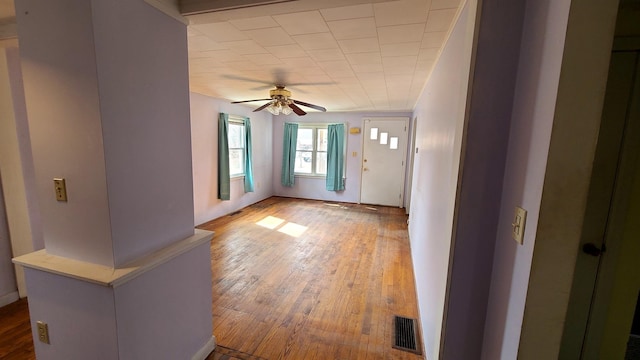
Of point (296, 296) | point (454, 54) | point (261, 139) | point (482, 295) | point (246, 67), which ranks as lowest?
point (296, 296)

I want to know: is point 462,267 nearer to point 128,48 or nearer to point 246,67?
point 128,48

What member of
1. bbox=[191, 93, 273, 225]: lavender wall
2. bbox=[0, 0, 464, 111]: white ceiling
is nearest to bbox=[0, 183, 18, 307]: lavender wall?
bbox=[0, 0, 464, 111]: white ceiling

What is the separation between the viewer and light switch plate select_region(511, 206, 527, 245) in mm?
880

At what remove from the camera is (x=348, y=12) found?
1518 millimetres

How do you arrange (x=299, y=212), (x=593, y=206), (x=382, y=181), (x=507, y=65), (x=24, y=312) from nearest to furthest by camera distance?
(x=507, y=65)
(x=593, y=206)
(x=24, y=312)
(x=299, y=212)
(x=382, y=181)

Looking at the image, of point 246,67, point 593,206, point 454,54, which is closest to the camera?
point 593,206

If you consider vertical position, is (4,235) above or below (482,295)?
below

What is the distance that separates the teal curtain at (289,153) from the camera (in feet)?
20.8

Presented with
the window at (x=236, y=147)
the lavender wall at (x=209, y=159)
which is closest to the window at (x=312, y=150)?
the lavender wall at (x=209, y=159)

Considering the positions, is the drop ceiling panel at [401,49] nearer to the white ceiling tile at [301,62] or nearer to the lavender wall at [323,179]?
the white ceiling tile at [301,62]

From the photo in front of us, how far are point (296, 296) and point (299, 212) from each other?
2.93 m

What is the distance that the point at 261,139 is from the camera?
6.19m

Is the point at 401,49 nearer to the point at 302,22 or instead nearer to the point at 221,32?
the point at 302,22

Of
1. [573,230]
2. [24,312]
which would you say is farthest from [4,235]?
[573,230]
